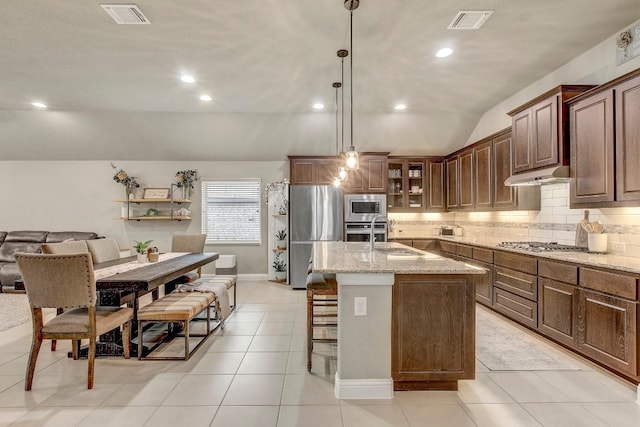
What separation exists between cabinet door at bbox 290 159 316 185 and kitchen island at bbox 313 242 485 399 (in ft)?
12.1

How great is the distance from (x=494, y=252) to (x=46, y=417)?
443cm

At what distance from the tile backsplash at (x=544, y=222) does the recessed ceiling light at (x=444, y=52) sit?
2.04 metres

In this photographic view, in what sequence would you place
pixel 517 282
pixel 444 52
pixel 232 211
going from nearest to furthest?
pixel 444 52 → pixel 517 282 → pixel 232 211

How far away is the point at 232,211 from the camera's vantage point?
639 cm

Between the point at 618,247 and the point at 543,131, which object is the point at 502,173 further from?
the point at 618,247

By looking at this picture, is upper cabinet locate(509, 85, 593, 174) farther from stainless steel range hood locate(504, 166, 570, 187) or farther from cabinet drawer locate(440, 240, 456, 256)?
cabinet drawer locate(440, 240, 456, 256)

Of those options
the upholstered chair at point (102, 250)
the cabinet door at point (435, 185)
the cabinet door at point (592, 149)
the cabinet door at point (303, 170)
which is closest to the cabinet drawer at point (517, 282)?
the cabinet door at point (592, 149)

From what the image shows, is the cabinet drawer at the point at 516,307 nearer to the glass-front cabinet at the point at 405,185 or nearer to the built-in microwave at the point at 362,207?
the built-in microwave at the point at 362,207

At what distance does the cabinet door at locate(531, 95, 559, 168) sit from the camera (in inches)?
129

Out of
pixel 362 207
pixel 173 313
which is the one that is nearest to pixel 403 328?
pixel 173 313

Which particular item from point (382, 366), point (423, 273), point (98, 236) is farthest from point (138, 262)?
point (98, 236)

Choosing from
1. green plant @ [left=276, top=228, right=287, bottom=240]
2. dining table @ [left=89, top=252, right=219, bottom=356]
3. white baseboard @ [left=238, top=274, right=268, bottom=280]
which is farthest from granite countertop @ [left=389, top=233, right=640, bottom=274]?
white baseboard @ [left=238, top=274, right=268, bottom=280]

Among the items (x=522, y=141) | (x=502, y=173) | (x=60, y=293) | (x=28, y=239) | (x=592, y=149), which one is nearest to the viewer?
(x=60, y=293)

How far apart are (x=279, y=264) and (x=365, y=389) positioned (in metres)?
4.06
